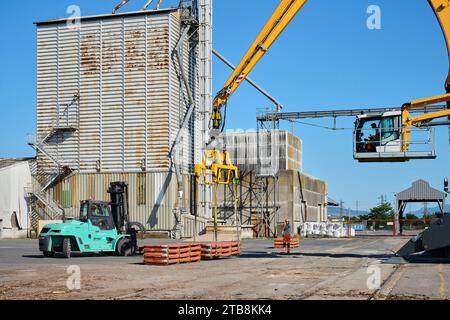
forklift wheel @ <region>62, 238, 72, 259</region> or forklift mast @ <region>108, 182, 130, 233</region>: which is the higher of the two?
forklift mast @ <region>108, 182, 130, 233</region>

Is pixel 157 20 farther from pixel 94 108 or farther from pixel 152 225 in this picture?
pixel 152 225

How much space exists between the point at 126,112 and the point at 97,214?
27586 mm

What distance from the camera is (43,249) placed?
27.2 metres

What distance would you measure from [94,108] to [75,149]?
160 inches

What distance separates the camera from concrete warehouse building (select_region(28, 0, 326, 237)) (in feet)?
175

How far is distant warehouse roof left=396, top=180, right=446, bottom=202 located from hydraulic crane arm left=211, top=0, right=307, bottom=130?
34028mm

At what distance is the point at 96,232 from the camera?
90.1 feet

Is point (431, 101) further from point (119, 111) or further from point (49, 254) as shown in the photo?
point (119, 111)

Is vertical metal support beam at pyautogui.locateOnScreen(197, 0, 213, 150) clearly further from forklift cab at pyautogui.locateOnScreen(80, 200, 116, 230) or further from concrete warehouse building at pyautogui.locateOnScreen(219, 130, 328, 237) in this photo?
forklift cab at pyautogui.locateOnScreen(80, 200, 116, 230)

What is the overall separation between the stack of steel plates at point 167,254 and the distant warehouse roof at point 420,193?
4385 cm

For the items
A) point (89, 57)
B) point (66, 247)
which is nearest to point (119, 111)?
point (89, 57)

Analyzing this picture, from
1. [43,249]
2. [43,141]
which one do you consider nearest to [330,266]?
[43,249]

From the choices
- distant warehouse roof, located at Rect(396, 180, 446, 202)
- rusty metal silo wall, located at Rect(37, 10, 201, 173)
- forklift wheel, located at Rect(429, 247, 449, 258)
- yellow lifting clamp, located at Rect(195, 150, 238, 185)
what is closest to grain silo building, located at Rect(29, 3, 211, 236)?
rusty metal silo wall, located at Rect(37, 10, 201, 173)

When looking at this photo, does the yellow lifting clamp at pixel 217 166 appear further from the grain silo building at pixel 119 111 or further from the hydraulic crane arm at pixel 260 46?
the grain silo building at pixel 119 111
